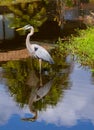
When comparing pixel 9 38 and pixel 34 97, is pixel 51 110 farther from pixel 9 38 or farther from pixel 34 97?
pixel 9 38

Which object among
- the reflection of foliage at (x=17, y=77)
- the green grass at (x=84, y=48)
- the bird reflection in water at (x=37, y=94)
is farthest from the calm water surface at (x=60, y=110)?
the green grass at (x=84, y=48)

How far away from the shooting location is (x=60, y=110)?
26.4 feet

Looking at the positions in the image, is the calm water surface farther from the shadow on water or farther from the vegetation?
the vegetation

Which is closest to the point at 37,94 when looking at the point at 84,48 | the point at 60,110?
the point at 60,110

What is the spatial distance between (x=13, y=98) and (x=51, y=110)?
44.5 inches

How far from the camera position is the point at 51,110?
8008 mm

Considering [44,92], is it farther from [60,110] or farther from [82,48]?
[82,48]

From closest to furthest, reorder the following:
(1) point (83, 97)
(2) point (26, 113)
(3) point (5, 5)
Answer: (2) point (26, 113)
(1) point (83, 97)
(3) point (5, 5)

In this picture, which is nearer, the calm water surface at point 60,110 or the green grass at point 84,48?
the calm water surface at point 60,110

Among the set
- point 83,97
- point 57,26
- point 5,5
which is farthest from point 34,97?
point 5,5

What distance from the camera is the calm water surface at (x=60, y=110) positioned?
7.36m

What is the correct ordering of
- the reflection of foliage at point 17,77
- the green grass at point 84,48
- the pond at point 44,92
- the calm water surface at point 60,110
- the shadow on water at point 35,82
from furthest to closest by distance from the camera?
the green grass at point 84,48 → the reflection of foliage at point 17,77 → the shadow on water at point 35,82 → the pond at point 44,92 → the calm water surface at point 60,110

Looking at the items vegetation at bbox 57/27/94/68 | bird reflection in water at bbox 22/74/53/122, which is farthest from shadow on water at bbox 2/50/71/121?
vegetation at bbox 57/27/94/68

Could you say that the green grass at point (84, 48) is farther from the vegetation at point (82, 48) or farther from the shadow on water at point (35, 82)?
the shadow on water at point (35, 82)
